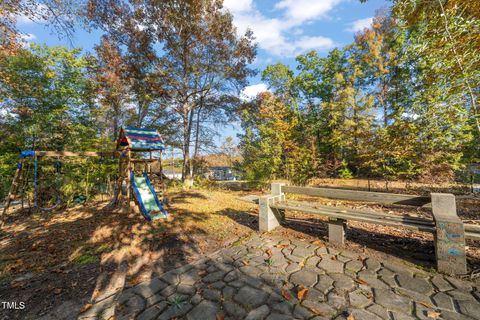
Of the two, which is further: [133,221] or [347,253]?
[133,221]

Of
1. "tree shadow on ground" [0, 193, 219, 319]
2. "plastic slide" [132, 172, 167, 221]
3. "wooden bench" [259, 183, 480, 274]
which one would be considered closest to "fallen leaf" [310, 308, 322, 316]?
"wooden bench" [259, 183, 480, 274]

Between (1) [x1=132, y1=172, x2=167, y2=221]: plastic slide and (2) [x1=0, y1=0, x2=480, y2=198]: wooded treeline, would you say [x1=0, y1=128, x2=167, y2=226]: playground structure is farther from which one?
(2) [x1=0, y1=0, x2=480, y2=198]: wooded treeline

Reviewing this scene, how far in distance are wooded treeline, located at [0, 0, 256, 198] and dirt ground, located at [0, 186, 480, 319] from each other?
17.1 ft

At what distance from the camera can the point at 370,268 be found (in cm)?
265

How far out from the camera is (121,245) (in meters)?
3.69

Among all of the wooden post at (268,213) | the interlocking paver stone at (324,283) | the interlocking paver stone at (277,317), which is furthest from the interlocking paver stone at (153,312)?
the wooden post at (268,213)

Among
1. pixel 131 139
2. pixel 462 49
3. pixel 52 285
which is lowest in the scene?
pixel 52 285

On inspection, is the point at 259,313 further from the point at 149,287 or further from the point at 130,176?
the point at 130,176

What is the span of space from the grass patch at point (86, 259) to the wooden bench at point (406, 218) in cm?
300

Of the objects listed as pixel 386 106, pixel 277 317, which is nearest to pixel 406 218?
pixel 277 317

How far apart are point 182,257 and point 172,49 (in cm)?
1142

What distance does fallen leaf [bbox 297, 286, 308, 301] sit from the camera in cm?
212

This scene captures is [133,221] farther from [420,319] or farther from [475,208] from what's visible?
[475,208]

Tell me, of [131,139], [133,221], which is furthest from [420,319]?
[131,139]
